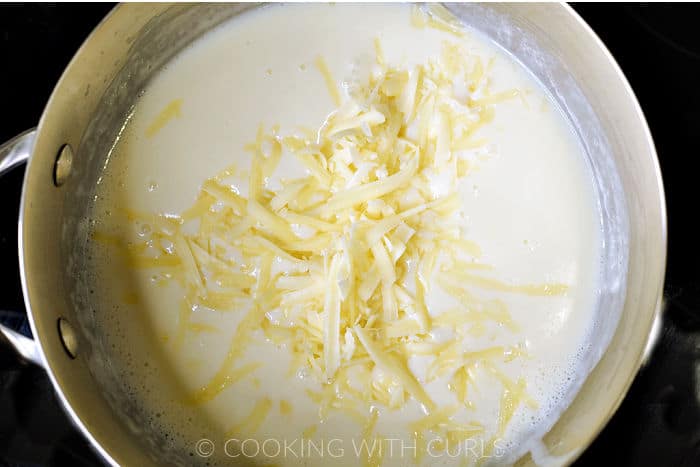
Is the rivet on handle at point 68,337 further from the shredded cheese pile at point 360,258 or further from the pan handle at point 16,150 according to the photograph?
the pan handle at point 16,150

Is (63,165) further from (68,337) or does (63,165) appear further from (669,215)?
(669,215)

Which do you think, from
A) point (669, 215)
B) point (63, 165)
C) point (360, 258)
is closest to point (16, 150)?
point (63, 165)

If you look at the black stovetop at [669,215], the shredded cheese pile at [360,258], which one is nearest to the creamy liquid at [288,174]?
the shredded cheese pile at [360,258]

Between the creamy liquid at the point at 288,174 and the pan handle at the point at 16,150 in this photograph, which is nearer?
the pan handle at the point at 16,150

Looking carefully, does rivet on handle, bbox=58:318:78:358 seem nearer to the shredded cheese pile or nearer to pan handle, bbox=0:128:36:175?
the shredded cheese pile

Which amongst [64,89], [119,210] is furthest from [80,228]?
[64,89]
